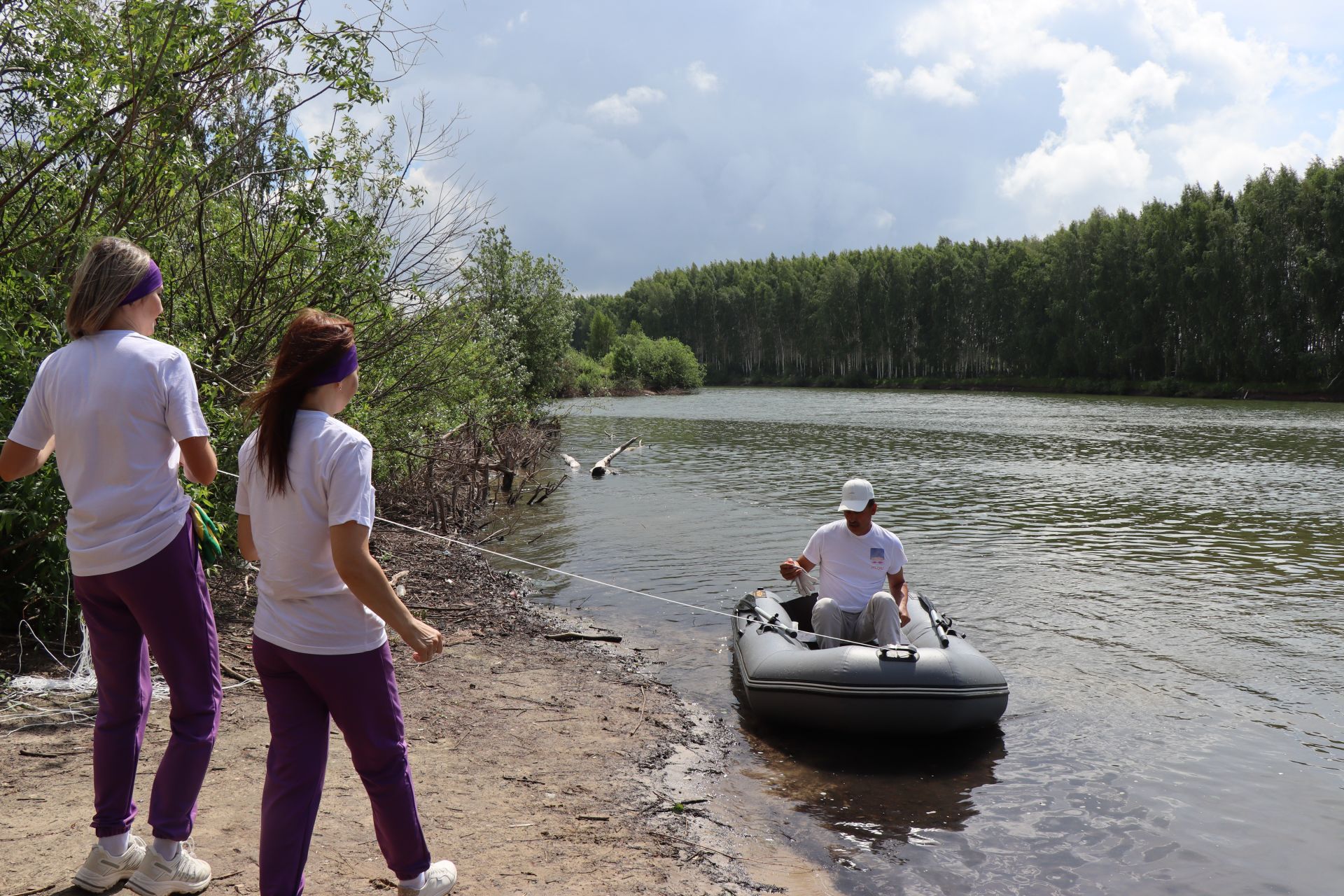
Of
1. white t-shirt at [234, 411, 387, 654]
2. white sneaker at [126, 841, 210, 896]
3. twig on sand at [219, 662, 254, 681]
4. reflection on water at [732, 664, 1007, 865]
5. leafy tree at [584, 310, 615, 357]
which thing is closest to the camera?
white t-shirt at [234, 411, 387, 654]

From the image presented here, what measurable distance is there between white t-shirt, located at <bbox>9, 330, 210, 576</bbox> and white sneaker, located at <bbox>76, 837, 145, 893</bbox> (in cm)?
94

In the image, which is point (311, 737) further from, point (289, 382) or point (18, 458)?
point (18, 458)

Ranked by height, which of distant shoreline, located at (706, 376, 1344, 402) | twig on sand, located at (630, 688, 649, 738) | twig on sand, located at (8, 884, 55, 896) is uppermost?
distant shoreline, located at (706, 376, 1344, 402)

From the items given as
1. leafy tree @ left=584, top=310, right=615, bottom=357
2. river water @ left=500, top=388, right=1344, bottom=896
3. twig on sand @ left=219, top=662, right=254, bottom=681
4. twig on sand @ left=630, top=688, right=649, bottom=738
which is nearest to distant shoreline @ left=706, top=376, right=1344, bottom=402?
leafy tree @ left=584, top=310, right=615, bottom=357

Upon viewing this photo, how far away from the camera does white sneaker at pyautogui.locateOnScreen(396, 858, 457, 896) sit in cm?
293

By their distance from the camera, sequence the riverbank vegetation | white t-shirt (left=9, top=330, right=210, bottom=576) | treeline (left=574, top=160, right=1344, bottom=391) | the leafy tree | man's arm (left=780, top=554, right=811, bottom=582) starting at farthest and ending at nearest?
the leafy tree
the riverbank vegetation
treeline (left=574, top=160, right=1344, bottom=391)
man's arm (left=780, top=554, right=811, bottom=582)
white t-shirt (left=9, top=330, right=210, bottom=576)

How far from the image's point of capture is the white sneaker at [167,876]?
307 centimetres

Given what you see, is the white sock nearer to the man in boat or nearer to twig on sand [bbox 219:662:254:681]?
twig on sand [bbox 219:662:254:681]

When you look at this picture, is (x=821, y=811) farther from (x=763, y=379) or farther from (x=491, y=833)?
(x=763, y=379)

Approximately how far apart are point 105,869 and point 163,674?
70 centimetres

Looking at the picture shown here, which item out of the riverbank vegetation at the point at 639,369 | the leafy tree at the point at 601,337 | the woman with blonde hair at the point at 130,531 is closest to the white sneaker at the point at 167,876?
the woman with blonde hair at the point at 130,531

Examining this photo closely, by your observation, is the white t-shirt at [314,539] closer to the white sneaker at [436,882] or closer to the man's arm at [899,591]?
the white sneaker at [436,882]

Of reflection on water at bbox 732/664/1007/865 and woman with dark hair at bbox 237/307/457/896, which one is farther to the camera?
reflection on water at bbox 732/664/1007/865

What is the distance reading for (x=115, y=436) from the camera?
2941 mm
